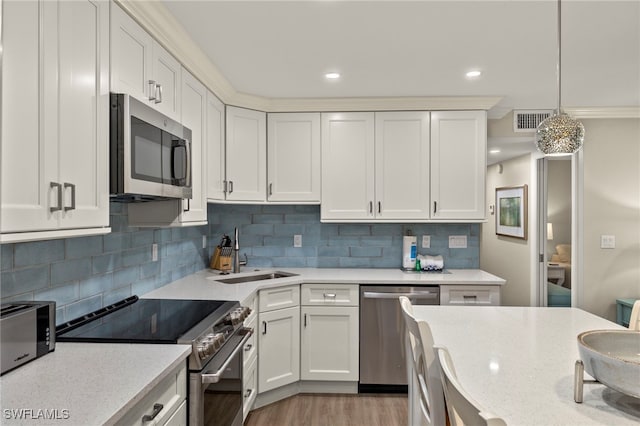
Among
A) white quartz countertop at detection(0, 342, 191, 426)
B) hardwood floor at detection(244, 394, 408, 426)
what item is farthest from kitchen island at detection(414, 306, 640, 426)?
hardwood floor at detection(244, 394, 408, 426)

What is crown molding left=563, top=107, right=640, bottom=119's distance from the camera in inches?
145

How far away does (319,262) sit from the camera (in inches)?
147

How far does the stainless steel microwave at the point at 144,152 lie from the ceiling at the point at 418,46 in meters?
0.59

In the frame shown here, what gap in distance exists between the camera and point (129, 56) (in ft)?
5.73

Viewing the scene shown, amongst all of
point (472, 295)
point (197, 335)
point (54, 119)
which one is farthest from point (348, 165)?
point (54, 119)

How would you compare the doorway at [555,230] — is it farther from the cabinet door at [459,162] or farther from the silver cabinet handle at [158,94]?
the silver cabinet handle at [158,94]

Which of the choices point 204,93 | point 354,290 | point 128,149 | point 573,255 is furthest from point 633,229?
point 128,149

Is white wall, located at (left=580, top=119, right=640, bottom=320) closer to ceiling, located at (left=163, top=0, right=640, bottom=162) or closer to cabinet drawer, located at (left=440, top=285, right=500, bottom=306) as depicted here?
ceiling, located at (left=163, top=0, right=640, bottom=162)

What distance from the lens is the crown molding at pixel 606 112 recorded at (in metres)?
3.67

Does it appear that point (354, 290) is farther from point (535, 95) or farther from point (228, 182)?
point (535, 95)

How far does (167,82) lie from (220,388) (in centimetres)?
158

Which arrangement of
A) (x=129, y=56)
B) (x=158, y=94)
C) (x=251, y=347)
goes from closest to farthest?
(x=129, y=56) < (x=158, y=94) < (x=251, y=347)

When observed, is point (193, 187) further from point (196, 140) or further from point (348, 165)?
point (348, 165)

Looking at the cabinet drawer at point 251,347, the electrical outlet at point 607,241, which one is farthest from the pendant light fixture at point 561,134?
the electrical outlet at point 607,241
